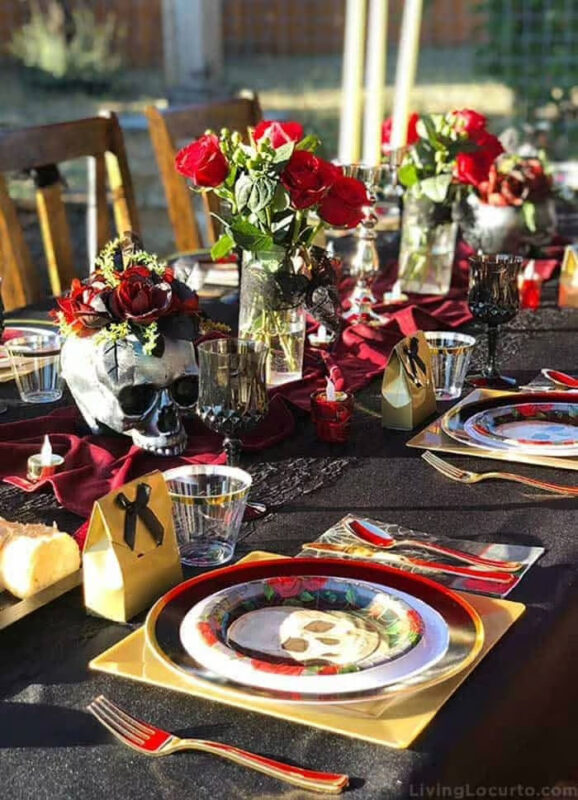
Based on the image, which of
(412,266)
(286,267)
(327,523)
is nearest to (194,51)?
(412,266)

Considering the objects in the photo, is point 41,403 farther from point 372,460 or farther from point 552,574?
point 552,574

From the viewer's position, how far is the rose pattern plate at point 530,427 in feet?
4.34

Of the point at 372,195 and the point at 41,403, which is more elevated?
the point at 372,195

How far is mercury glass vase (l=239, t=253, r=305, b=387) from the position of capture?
153cm

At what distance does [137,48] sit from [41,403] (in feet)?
26.8

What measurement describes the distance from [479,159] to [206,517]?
121 cm

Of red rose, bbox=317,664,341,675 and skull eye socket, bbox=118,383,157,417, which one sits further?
skull eye socket, bbox=118,383,157,417

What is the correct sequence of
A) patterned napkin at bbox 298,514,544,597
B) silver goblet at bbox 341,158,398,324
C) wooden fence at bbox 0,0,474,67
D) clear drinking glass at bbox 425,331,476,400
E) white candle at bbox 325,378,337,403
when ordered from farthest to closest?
1. wooden fence at bbox 0,0,474,67
2. silver goblet at bbox 341,158,398,324
3. clear drinking glass at bbox 425,331,476,400
4. white candle at bbox 325,378,337,403
5. patterned napkin at bbox 298,514,544,597

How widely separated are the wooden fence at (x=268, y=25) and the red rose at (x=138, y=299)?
7688mm

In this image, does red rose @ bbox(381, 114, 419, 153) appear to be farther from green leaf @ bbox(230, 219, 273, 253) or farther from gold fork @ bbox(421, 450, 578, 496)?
gold fork @ bbox(421, 450, 578, 496)

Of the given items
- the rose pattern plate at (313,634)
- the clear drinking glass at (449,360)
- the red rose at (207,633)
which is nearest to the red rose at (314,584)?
the rose pattern plate at (313,634)

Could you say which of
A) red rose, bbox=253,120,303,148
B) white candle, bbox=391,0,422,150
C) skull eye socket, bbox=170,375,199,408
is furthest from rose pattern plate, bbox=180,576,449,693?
white candle, bbox=391,0,422,150

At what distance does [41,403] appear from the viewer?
150 centimetres

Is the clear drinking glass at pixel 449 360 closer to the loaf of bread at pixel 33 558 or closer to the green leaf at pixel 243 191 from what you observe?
the green leaf at pixel 243 191
